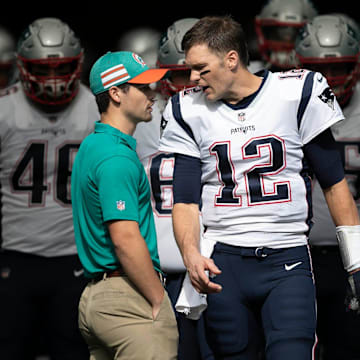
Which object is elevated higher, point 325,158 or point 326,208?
point 325,158

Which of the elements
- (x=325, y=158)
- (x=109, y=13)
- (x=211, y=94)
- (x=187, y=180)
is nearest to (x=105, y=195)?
(x=187, y=180)

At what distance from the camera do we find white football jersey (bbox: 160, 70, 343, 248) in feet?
9.09

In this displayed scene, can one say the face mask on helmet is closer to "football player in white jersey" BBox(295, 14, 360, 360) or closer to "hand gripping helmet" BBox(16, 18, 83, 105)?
"hand gripping helmet" BBox(16, 18, 83, 105)

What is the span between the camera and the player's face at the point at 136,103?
9.66ft

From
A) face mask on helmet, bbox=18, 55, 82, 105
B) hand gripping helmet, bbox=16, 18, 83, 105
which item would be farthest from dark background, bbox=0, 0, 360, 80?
face mask on helmet, bbox=18, 55, 82, 105

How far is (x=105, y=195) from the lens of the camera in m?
2.68

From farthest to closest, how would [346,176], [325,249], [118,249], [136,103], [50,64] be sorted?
[50,64]
[325,249]
[346,176]
[136,103]
[118,249]

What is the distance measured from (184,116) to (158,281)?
0.63 meters

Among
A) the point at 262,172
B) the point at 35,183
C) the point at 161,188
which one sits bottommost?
the point at 35,183

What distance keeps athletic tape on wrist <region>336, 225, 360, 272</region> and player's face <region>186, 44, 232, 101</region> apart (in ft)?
2.20

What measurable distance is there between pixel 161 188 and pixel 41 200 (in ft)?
2.69

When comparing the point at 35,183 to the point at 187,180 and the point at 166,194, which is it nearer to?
the point at 166,194

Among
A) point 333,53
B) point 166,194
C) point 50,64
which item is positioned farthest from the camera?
point 50,64

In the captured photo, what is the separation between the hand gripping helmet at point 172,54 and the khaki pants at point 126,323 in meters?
1.57
